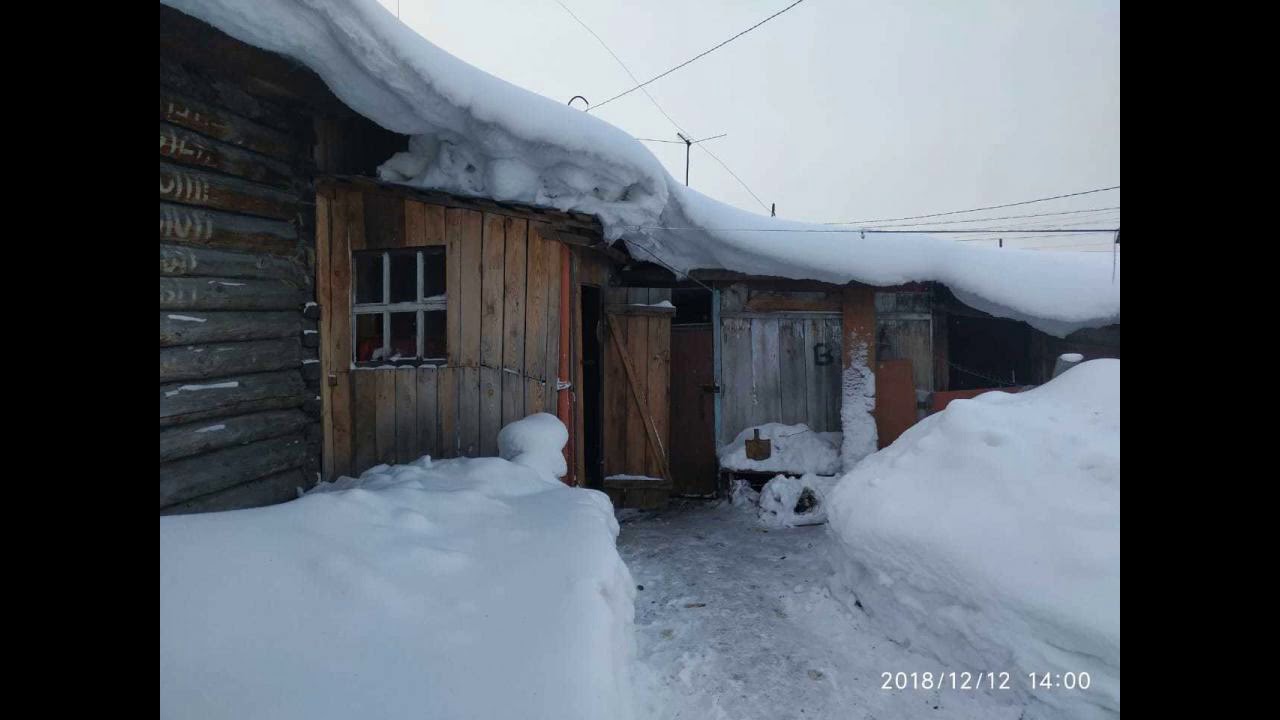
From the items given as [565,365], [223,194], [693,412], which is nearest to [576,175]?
[565,365]

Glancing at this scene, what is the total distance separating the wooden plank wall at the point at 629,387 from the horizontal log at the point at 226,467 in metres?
3.51

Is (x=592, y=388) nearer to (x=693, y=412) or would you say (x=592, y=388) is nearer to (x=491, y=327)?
(x=693, y=412)

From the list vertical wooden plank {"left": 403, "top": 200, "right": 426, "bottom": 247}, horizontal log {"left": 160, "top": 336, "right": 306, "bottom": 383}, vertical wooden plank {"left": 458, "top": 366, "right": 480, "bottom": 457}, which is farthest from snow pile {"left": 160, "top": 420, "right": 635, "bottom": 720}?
vertical wooden plank {"left": 403, "top": 200, "right": 426, "bottom": 247}

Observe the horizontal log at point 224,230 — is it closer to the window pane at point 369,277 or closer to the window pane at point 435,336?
the window pane at point 369,277

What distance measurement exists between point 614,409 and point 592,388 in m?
0.60

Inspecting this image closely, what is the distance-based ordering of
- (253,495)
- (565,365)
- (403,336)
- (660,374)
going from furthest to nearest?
(660,374), (403,336), (565,365), (253,495)

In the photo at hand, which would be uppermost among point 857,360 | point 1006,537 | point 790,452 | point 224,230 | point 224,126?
point 224,126

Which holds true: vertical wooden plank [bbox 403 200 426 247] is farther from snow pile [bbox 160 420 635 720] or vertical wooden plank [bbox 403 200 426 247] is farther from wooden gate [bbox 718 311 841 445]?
wooden gate [bbox 718 311 841 445]

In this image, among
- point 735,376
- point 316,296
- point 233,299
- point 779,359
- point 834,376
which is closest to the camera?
point 233,299

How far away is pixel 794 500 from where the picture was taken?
689 cm

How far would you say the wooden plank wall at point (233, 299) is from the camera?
11.9 feet

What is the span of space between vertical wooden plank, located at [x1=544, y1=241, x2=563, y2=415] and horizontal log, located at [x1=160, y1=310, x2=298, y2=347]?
2.11m

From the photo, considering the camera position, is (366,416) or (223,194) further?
(366,416)
